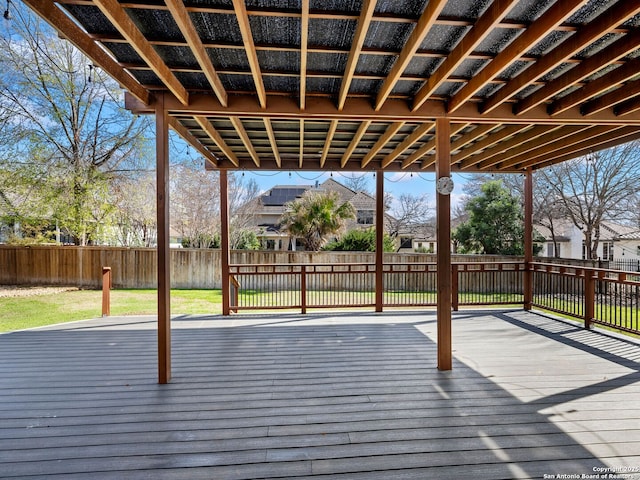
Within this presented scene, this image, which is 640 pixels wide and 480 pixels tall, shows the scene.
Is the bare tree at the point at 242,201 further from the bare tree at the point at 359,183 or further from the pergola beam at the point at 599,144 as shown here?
the pergola beam at the point at 599,144

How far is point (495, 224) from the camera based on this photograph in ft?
42.4

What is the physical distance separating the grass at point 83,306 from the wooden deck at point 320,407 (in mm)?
2522

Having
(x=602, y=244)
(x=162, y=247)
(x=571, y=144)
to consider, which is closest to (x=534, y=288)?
(x=571, y=144)

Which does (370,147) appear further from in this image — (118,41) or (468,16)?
(118,41)

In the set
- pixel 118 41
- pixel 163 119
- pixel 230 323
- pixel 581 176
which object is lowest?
pixel 230 323

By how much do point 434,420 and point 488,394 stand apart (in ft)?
2.52

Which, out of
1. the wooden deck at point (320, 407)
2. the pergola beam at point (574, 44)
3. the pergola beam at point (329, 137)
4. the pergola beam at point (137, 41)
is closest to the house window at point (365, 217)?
the pergola beam at point (329, 137)

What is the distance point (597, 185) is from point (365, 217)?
35.0 ft

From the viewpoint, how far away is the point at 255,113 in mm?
3572

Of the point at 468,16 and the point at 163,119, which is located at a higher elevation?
the point at 468,16

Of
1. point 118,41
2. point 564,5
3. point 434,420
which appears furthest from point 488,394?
point 118,41

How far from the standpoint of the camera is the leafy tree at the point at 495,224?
12758mm

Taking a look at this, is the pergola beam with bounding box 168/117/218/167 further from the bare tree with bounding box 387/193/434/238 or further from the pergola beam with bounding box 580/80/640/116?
the bare tree with bounding box 387/193/434/238

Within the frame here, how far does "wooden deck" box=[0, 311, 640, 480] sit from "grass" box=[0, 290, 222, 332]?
99.3 inches
